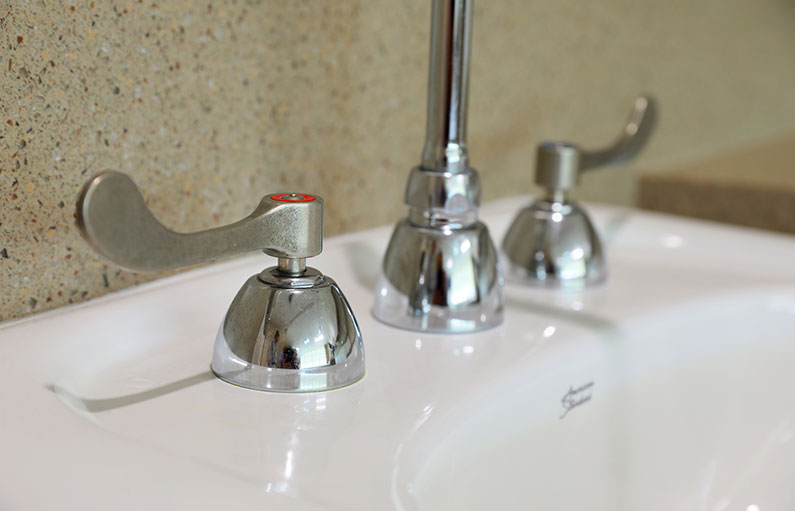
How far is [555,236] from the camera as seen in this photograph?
0.52 meters

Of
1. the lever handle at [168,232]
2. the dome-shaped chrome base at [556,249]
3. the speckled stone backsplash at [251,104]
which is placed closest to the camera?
the lever handle at [168,232]

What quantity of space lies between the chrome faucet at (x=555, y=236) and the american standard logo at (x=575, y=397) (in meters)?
0.10

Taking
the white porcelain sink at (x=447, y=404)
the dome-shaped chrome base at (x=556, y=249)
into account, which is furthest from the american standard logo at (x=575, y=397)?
the dome-shaped chrome base at (x=556, y=249)

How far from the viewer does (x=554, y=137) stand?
2.47 ft

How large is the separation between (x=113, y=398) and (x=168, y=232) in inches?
3.6

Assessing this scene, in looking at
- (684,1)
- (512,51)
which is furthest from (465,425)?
(684,1)

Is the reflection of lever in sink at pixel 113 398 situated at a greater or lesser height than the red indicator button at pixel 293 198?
lesser

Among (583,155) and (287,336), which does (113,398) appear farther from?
(583,155)

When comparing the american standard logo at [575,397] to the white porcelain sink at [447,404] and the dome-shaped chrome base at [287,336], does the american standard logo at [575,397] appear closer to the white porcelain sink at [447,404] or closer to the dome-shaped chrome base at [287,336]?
the white porcelain sink at [447,404]

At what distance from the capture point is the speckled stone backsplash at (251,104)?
0.37 metres

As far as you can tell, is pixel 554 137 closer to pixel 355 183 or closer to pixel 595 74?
pixel 595 74

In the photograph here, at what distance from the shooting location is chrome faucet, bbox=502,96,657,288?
1.70ft

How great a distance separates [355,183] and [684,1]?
538 mm

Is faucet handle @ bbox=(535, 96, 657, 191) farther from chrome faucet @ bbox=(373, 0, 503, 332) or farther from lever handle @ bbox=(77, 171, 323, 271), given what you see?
lever handle @ bbox=(77, 171, 323, 271)
